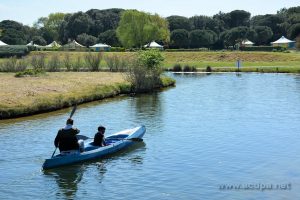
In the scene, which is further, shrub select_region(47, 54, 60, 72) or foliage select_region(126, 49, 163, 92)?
shrub select_region(47, 54, 60, 72)

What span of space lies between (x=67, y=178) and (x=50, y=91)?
68.8ft

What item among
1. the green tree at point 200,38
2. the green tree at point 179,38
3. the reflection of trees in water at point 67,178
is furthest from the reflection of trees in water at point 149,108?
the green tree at point 200,38

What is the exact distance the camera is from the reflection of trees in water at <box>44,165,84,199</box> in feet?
56.6

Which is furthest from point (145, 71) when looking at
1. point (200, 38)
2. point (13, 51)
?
point (200, 38)

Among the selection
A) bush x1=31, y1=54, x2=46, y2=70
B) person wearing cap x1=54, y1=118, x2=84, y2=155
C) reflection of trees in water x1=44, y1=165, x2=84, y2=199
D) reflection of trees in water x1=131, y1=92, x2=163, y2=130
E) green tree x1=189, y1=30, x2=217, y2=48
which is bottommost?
reflection of trees in water x1=44, y1=165, x2=84, y2=199

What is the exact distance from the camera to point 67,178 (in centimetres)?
1886

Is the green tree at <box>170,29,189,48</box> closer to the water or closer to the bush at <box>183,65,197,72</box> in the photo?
the bush at <box>183,65,197,72</box>

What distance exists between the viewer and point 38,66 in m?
59.4

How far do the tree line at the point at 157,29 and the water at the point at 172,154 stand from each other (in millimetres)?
66462

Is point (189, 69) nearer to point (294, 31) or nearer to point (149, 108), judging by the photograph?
point (149, 108)

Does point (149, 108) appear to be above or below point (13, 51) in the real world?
below

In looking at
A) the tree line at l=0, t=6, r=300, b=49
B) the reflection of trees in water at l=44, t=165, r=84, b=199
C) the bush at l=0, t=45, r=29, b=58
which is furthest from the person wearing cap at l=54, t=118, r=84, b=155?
the tree line at l=0, t=6, r=300, b=49

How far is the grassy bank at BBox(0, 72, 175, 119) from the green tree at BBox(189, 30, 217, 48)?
69.4 m

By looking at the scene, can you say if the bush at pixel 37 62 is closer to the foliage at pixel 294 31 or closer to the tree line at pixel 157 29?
the tree line at pixel 157 29
